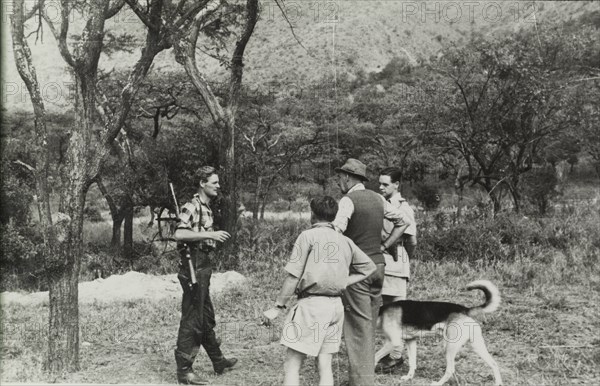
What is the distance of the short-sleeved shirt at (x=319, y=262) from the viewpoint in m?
4.54

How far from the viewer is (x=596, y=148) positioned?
2080 centimetres

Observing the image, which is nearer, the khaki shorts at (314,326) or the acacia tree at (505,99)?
the khaki shorts at (314,326)

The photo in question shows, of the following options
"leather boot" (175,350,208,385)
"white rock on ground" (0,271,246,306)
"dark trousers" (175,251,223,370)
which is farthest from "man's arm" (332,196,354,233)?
"white rock on ground" (0,271,246,306)

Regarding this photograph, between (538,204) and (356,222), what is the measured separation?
49.9ft

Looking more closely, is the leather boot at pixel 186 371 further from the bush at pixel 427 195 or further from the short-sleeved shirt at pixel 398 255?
the bush at pixel 427 195

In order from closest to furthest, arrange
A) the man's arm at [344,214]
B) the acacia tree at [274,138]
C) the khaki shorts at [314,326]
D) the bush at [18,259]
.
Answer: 1. the khaki shorts at [314,326]
2. the man's arm at [344,214]
3. the bush at [18,259]
4. the acacia tree at [274,138]

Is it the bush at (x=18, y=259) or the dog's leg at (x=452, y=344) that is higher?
the dog's leg at (x=452, y=344)

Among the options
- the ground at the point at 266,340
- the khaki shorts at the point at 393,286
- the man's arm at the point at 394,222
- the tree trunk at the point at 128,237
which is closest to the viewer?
the man's arm at the point at 394,222

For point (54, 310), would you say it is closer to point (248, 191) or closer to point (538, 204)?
point (538, 204)

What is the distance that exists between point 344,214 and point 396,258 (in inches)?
45.4

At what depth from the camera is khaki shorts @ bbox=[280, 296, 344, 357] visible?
4.49 m

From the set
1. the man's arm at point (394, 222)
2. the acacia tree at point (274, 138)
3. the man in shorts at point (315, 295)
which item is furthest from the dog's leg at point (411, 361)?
the acacia tree at point (274, 138)

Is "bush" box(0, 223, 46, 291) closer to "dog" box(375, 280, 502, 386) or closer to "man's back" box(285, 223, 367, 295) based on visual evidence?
"dog" box(375, 280, 502, 386)

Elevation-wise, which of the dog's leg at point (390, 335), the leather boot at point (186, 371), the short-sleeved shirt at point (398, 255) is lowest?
the leather boot at point (186, 371)
